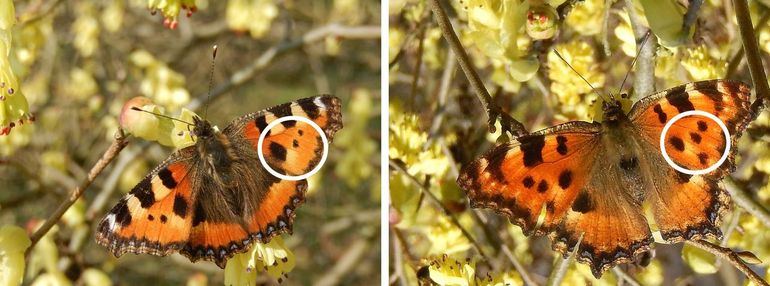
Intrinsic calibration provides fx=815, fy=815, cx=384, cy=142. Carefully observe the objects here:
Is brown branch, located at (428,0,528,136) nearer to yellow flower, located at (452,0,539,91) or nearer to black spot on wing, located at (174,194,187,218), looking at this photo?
yellow flower, located at (452,0,539,91)

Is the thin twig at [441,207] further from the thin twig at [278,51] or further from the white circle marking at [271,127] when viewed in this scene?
the thin twig at [278,51]

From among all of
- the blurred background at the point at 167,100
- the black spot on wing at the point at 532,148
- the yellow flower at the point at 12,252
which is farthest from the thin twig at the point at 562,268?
the blurred background at the point at 167,100

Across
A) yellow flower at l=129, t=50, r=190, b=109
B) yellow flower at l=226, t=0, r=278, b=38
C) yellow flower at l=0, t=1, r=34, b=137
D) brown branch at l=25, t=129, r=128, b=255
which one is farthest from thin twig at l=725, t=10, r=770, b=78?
yellow flower at l=226, t=0, r=278, b=38

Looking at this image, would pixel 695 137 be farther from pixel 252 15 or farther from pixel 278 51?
pixel 252 15

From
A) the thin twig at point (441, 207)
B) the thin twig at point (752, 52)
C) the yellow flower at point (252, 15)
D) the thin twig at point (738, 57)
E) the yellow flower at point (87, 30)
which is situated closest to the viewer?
the thin twig at point (752, 52)

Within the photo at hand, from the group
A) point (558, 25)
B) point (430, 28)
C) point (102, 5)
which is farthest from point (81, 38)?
point (558, 25)

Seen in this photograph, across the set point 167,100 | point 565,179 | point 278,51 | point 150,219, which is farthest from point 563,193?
point 167,100
